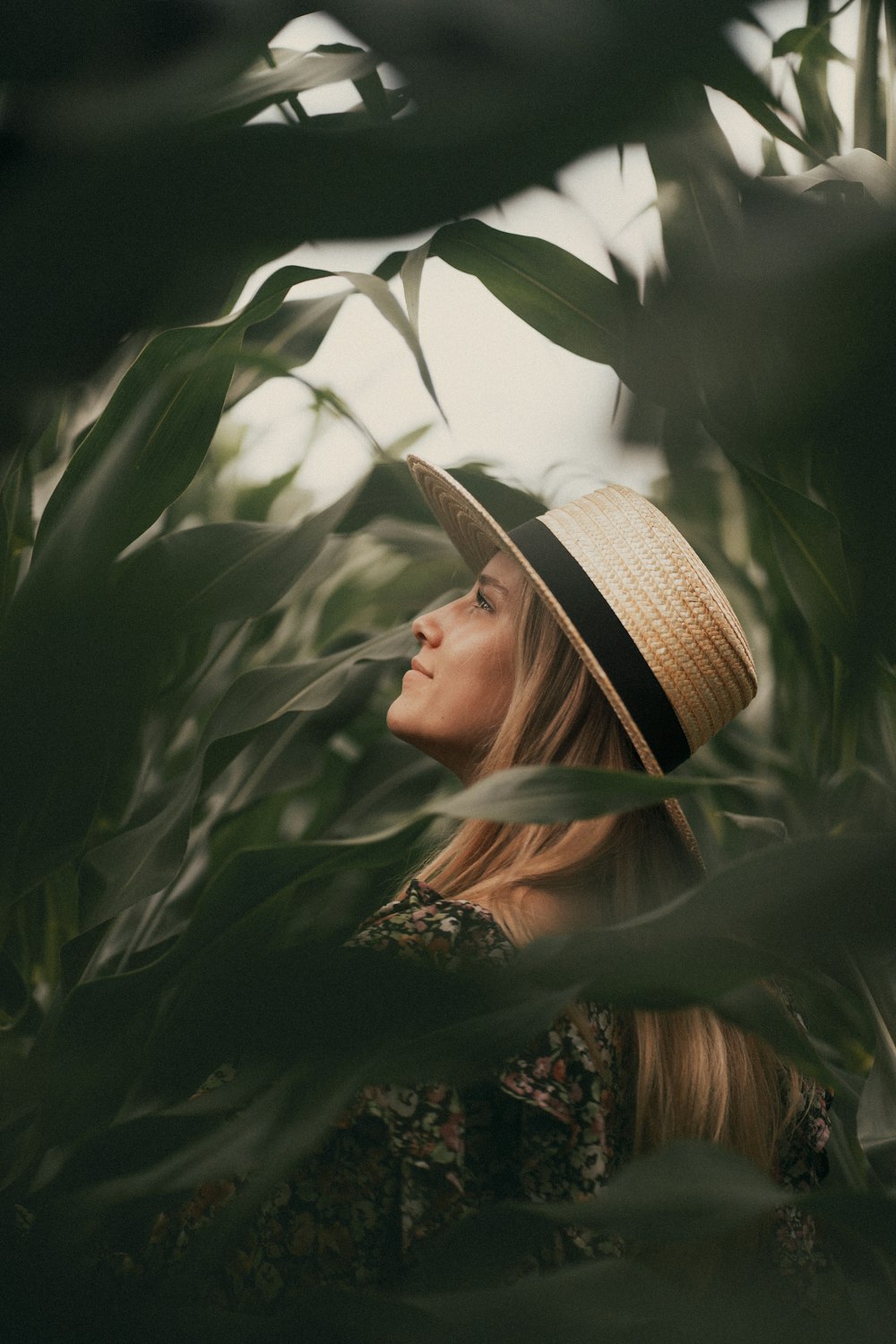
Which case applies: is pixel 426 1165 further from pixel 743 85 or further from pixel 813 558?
pixel 743 85

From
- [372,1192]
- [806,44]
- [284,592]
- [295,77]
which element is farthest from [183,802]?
[806,44]

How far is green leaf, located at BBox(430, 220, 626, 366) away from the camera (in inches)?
22.9

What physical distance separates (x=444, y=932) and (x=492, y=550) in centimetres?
29

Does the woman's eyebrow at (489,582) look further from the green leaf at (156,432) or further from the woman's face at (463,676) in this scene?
the green leaf at (156,432)

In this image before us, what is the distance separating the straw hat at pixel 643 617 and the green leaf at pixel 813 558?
1.8 inches

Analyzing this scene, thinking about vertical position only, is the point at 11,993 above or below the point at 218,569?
below

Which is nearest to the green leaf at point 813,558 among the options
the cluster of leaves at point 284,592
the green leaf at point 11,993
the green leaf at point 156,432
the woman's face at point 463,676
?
the cluster of leaves at point 284,592

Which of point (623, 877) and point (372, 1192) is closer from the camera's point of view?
point (372, 1192)

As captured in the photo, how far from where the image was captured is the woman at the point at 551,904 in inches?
21.7

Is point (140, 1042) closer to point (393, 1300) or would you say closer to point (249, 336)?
point (393, 1300)

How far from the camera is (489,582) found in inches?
28.1

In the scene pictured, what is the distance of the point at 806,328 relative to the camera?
1.08ft

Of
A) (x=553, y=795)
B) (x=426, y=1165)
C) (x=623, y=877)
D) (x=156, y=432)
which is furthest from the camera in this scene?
(x=623, y=877)

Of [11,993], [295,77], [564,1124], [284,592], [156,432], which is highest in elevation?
[295,77]
